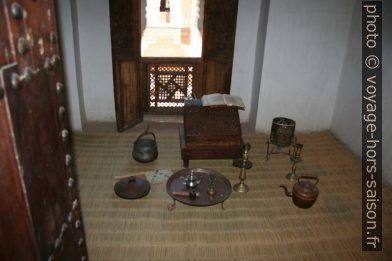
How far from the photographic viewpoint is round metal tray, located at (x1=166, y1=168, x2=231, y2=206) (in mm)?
3357

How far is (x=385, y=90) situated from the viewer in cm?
440

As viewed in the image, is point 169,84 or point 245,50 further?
point 169,84

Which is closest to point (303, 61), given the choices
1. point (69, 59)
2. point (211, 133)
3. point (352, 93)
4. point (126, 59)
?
point (352, 93)

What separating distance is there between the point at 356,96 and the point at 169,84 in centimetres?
363

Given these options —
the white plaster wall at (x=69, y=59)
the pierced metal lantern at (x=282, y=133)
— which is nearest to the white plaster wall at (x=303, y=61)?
the pierced metal lantern at (x=282, y=133)

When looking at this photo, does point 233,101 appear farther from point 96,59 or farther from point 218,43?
point 96,59

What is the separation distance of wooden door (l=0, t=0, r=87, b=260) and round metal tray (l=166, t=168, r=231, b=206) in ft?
7.03

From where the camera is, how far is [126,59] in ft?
17.3

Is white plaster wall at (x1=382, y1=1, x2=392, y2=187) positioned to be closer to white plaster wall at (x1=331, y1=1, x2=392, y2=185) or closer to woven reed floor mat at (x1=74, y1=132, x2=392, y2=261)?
white plaster wall at (x1=331, y1=1, x2=392, y2=185)

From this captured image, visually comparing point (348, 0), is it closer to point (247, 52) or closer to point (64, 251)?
point (247, 52)

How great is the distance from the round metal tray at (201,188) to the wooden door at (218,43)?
2.32 metres

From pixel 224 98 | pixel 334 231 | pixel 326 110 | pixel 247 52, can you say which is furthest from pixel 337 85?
pixel 334 231

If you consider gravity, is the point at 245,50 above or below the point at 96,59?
above

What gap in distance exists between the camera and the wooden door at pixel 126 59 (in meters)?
4.91
